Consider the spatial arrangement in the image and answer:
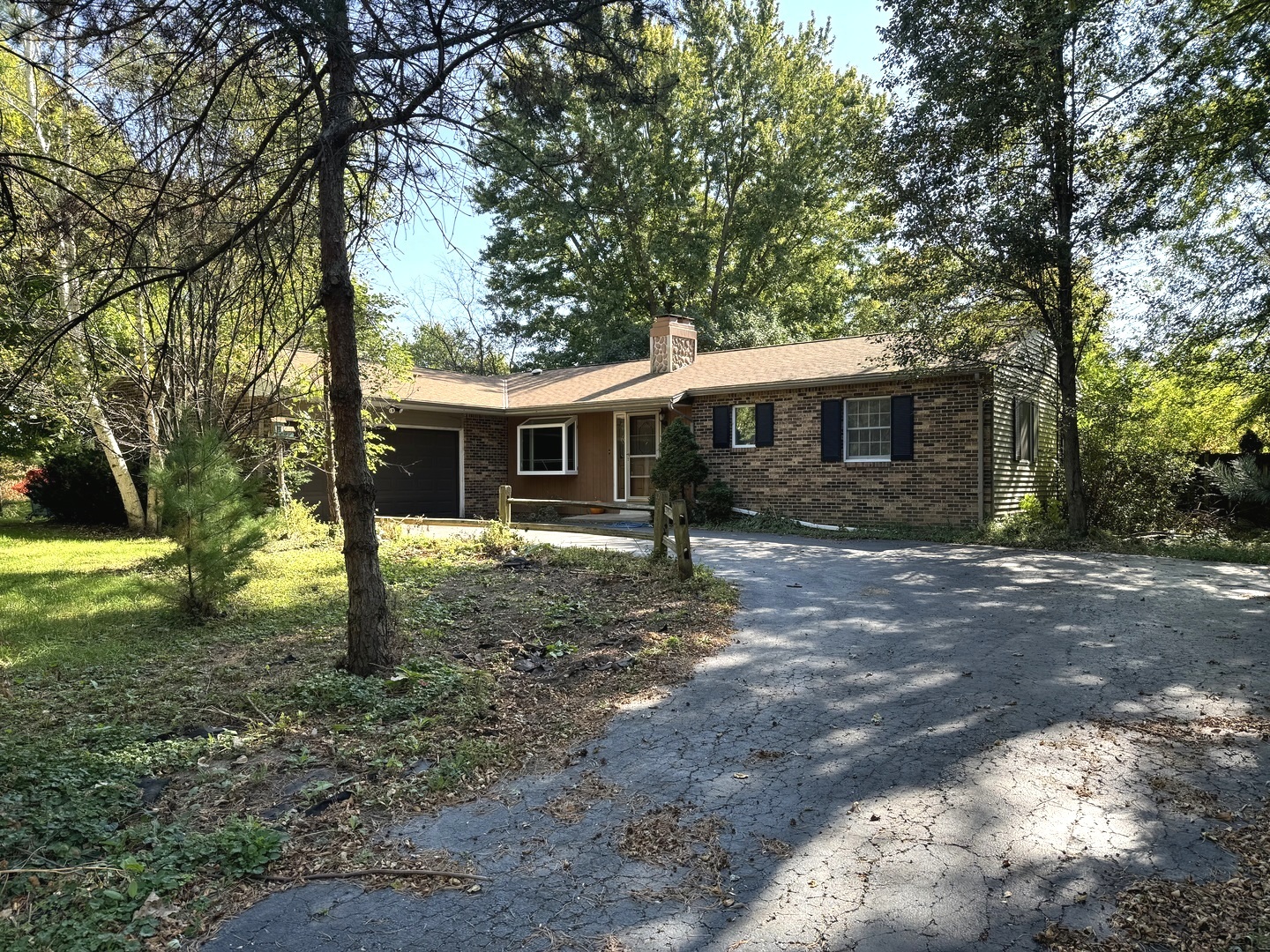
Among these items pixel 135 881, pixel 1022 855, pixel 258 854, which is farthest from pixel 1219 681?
pixel 135 881

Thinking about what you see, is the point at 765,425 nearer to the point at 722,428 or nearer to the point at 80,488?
the point at 722,428

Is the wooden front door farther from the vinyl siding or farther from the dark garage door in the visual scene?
the vinyl siding

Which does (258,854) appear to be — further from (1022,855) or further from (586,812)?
(1022,855)

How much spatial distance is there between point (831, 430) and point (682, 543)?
829 centimetres

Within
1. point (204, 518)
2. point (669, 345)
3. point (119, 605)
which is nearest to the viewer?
point (204, 518)

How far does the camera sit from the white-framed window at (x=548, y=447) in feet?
65.9

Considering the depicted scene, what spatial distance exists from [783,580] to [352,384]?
6069 millimetres

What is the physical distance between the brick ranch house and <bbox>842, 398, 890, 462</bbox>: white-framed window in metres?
0.03

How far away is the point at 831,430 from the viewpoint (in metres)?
16.1

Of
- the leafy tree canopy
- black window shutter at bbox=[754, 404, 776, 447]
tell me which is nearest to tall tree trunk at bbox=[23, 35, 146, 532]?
black window shutter at bbox=[754, 404, 776, 447]

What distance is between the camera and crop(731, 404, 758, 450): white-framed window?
1748cm

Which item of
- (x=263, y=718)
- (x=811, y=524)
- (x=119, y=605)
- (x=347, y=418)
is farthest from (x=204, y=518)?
(x=811, y=524)

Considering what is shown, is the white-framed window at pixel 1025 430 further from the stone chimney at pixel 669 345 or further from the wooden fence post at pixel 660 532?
the wooden fence post at pixel 660 532

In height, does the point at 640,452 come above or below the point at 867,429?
below
